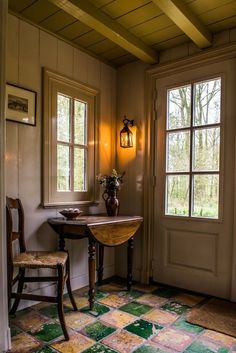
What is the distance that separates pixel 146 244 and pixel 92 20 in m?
2.16

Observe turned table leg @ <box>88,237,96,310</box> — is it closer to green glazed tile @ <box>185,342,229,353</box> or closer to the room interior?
the room interior

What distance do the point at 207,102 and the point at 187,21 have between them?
745 mm

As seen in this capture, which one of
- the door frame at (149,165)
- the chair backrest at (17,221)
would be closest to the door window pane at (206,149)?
the door frame at (149,165)

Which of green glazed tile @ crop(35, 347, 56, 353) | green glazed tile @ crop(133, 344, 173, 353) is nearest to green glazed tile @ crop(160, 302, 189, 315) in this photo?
green glazed tile @ crop(133, 344, 173, 353)

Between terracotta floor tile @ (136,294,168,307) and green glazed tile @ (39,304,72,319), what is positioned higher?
green glazed tile @ (39,304,72,319)

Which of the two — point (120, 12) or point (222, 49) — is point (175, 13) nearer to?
point (120, 12)

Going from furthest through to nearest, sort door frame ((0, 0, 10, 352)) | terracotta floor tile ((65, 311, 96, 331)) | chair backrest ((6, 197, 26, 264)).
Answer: chair backrest ((6, 197, 26, 264)) → terracotta floor tile ((65, 311, 96, 331)) → door frame ((0, 0, 10, 352))

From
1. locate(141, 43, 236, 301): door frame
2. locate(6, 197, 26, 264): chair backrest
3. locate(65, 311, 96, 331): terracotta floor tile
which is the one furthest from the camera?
locate(141, 43, 236, 301): door frame

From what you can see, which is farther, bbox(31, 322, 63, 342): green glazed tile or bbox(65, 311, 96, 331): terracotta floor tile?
bbox(65, 311, 96, 331): terracotta floor tile

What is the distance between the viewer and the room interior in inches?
87.0

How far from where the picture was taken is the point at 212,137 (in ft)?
8.54

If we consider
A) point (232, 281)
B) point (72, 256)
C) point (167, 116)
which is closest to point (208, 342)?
point (232, 281)

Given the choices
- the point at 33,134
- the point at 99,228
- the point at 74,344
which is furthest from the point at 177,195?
the point at 74,344

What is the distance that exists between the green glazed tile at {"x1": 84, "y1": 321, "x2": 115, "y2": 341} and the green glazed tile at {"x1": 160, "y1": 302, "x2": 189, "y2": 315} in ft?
1.90
